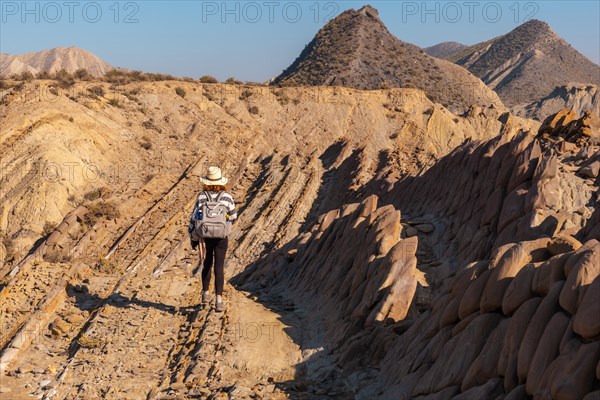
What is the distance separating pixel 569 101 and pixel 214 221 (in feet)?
276

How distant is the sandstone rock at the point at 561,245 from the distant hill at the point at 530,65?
96.4 meters

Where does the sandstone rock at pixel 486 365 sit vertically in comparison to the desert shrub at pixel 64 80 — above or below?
below

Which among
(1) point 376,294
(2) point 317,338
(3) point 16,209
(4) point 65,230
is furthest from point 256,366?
(3) point 16,209

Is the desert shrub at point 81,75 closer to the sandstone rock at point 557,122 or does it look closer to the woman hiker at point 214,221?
the sandstone rock at point 557,122

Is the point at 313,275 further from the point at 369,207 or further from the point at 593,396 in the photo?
the point at 593,396

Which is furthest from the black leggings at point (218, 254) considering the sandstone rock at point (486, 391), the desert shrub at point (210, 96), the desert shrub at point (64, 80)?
the desert shrub at point (210, 96)

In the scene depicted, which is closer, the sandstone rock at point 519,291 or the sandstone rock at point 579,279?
the sandstone rock at point 579,279

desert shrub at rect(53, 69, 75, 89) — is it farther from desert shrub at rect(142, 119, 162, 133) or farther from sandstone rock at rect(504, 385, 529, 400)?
sandstone rock at rect(504, 385, 529, 400)

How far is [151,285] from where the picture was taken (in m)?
12.7

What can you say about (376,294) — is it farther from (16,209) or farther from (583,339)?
(16,209)

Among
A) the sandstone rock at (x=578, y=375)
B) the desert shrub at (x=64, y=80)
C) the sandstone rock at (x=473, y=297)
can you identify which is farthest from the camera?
the desert shrub at (x=64, y=80)

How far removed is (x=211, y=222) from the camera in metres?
10.4

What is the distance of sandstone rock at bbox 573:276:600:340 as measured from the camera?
208 inches

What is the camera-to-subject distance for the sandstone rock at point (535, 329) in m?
5.86
